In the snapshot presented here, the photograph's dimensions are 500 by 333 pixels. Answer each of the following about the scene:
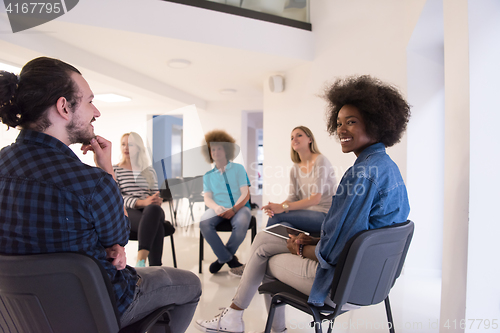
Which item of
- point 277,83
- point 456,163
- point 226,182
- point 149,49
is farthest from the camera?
point 277,83

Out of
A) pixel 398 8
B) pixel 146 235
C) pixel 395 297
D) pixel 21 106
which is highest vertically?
pixel 398 8

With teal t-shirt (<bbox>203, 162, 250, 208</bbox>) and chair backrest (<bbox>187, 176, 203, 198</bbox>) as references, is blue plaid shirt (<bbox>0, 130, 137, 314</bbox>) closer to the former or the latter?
teal t-shirt (<bbox>203, 162, 250, 208</bbox>)

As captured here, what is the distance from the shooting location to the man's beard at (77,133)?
3.28ft

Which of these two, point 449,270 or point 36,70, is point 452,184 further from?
point 36,70

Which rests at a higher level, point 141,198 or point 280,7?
point 280,7

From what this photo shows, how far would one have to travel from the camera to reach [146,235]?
8.03 feet

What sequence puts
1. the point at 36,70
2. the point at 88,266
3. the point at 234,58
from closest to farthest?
the point at 88,266
the point at 36,70
the point at 234,58

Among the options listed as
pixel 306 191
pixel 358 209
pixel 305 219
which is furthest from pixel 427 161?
pixel 358 209

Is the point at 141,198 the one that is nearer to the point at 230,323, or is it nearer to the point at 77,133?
the point at 230,323

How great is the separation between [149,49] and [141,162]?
1.43 m

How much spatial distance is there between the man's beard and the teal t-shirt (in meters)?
1.94

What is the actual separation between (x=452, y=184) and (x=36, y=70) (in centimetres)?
168

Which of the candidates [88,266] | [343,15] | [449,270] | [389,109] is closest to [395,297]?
[449,270]

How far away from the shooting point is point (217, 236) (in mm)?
2713
